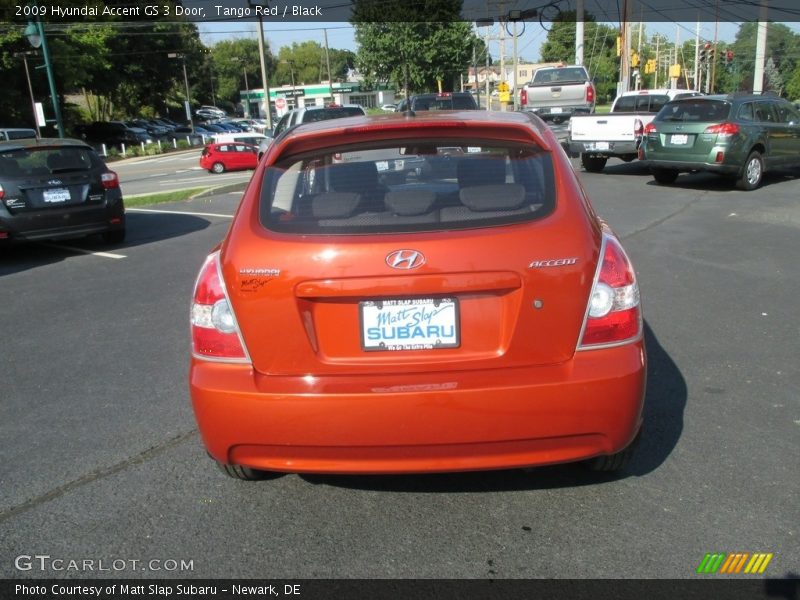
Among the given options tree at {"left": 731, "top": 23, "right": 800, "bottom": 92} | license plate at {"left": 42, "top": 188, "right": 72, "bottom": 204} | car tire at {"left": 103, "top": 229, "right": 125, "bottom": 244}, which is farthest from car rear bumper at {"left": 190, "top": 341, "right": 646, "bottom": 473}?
tree at {"left": 731, "top": 23, "right": 800, "bottom": 92}

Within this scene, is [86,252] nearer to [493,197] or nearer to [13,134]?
[493,197]

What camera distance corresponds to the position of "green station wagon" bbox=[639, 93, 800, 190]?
1270cm

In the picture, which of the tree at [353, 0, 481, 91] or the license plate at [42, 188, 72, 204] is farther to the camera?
the tree at [353, 0, 481, 91]

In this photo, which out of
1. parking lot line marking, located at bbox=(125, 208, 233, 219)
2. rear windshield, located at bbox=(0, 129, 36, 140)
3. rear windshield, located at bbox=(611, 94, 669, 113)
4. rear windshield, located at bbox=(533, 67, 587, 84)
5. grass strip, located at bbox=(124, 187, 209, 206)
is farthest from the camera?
rear windshield, located at bbox=(0, 129, 36, 140)

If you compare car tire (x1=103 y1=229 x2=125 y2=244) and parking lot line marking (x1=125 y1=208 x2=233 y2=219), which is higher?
car tire (x1=103 y1=229 x2=125 y2=244)

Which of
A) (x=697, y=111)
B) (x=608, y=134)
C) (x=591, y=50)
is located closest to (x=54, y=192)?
(x=697, y=111)

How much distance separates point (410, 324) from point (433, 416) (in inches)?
14.1

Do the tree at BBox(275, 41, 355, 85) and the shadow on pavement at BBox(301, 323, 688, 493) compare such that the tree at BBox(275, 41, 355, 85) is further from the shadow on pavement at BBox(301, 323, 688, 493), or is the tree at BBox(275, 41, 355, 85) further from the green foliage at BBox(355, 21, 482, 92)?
the shadow on pavement at BBox(301, 323, 688, 493)

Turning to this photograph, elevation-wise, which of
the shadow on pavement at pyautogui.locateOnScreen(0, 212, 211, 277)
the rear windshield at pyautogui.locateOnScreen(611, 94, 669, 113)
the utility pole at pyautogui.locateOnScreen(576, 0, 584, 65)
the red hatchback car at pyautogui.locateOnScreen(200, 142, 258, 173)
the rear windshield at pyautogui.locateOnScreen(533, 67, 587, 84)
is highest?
the utility pole at pyautogui.locateOnScreen(576, 0, 584, 65)

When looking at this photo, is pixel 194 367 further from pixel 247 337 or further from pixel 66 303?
pixel 66 303

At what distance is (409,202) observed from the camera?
2.95m

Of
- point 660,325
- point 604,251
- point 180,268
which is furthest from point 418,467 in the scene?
point 180,268

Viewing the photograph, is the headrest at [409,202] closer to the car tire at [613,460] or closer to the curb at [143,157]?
the car tire at [613,460]

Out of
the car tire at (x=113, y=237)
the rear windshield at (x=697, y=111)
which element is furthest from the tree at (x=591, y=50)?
the car tire at (x=113, y=237)
